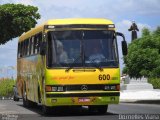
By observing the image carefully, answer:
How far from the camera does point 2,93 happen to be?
198 ft

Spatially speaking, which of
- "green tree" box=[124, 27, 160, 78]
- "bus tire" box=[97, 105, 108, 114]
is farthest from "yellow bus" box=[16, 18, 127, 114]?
"green tree" box=[124, 27, 160, 78]

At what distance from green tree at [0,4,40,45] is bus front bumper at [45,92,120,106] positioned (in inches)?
1446

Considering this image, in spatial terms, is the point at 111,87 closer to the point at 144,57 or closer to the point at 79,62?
the point at 79,62

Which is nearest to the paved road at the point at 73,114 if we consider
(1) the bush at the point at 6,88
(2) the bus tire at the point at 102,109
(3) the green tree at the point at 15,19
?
(2) the bus tire at the point at 102,109

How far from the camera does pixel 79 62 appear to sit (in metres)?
19.3

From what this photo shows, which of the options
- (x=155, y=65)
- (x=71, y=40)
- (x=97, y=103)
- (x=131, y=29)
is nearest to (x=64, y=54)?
(x=71, y=40)

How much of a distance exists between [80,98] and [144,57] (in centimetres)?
4652

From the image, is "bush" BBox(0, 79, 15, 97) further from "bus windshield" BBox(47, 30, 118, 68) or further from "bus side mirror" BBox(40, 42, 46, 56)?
"bus windshield" BBox(47, 30, 118, 68)

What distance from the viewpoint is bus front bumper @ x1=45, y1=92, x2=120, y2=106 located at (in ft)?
62.8

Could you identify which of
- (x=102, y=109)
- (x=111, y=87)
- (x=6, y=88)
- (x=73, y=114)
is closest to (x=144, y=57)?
(x=6, y=88)

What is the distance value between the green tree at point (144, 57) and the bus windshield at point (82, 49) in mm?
43726

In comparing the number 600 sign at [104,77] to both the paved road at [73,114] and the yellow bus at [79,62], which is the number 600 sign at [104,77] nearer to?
the yellow bus at [79,62]

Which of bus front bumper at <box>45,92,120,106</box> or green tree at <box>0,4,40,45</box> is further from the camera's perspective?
green tree at <box>0,4,40,45</box>

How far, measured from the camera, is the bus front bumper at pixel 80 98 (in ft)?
62.8
